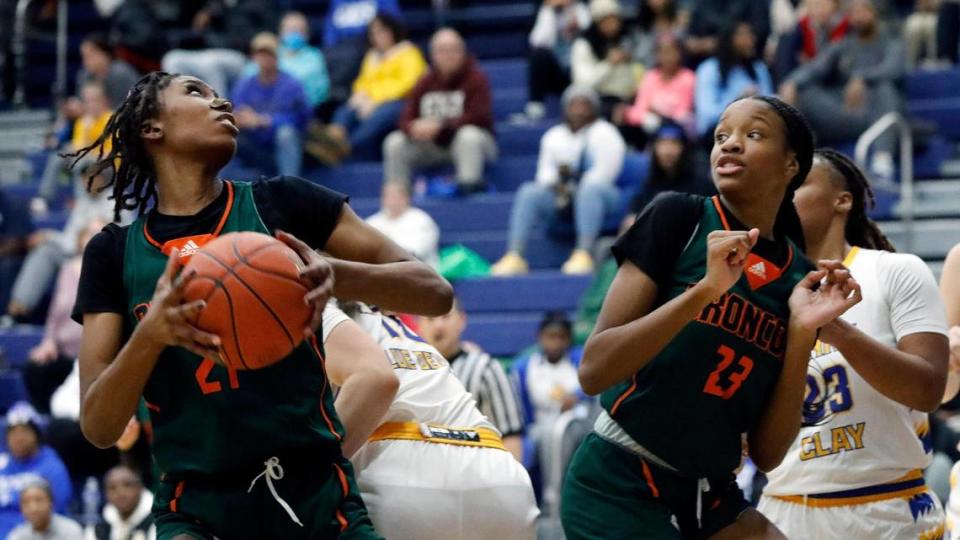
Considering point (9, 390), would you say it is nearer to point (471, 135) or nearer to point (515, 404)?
point (471, 135)

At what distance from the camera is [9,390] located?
13250 millimetres

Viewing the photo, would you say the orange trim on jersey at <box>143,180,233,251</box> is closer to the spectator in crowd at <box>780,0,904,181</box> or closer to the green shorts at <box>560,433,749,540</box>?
the green shorts at <box>560,433,749,540</box>

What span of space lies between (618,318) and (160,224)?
130cm

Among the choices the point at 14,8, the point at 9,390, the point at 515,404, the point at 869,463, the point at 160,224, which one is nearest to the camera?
the point at 160,224

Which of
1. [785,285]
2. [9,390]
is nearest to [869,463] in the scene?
[785,285]

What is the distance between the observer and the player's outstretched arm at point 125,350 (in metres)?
3.78

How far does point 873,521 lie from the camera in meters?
Result: 5.32

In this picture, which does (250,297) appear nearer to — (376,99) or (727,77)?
(727,77)

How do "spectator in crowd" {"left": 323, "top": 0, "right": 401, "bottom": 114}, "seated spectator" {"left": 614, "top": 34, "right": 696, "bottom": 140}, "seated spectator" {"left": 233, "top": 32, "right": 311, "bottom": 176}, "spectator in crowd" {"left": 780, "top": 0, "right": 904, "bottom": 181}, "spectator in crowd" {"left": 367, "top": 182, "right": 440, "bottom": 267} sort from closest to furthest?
"spectator in crowd" {"left": 780, "top": 0, "right": 904, "bottom": 181} < "spectator in crowd" {"left": 367, "top": 182, "right": 440, "bottom": 267} < "seated spectator" {"left": 614, "top": 34, "right": 696, "bottom": 140} < "seated spectator" {"left": 233, "top": 32, "right": 311, "bottom": 176} < "spectator in crowd" {"left": 323, "top": 0, "right": 401, "bottom": 114}

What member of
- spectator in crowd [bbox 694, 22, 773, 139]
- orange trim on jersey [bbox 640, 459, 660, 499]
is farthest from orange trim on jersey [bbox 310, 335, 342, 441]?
spectator in crowd [bbox 694, 22, 773, 139]

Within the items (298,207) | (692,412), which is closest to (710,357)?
(692,412)

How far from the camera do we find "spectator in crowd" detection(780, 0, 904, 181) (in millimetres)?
12508

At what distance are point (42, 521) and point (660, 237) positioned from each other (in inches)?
291

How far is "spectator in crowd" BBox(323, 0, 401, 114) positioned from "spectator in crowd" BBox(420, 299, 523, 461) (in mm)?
7868
